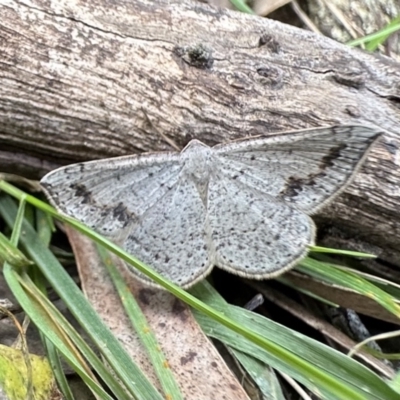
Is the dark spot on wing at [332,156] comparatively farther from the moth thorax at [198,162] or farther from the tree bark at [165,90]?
the moth thorax at [198,162]

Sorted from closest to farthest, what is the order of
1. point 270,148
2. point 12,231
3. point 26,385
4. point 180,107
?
1. point 26,385
2. point 270,148
3. point 180,107
4. point 12,231

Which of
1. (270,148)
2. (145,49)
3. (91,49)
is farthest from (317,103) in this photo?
(91,49)

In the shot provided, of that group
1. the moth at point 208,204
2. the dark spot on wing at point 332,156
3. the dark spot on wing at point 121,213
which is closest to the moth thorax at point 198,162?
the moth at point 208,204

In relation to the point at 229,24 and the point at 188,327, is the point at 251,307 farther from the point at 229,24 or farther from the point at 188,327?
the point at 229,24

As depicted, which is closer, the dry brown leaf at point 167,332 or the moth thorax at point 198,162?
the dry brown leaf at point 167,332

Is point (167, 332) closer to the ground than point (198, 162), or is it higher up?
closer to the ground

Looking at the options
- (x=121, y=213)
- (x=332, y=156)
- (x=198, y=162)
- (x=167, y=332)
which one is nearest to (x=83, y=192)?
(x=121, y=213)

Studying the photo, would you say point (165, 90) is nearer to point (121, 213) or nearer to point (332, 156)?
point (121, 213)
